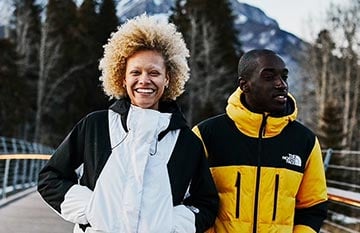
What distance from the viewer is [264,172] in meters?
2.58

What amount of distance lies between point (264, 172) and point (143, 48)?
0.62 metres

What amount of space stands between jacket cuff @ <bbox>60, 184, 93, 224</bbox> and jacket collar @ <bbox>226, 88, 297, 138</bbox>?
2.10 ft

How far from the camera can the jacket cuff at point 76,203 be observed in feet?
7.57

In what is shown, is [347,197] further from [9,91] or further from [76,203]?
[9,91]

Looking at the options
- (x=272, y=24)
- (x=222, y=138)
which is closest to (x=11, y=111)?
(x=222, y=138)

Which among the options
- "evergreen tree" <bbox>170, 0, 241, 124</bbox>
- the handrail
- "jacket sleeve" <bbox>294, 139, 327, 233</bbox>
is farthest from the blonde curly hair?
"evergreen tree" <bbox>170, 0, 241, 124</bbox>

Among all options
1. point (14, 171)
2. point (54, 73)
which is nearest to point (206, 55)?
point (54, 73)

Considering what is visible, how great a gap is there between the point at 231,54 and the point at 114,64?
3857 centimetres

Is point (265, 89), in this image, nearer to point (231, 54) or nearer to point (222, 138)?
point (222, 138)

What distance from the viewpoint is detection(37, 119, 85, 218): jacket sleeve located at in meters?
2.40

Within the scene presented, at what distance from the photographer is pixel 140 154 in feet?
7.43

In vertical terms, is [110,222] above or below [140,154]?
below

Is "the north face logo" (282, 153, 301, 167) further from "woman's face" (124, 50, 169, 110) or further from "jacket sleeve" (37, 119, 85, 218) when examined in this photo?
"jacket sleeve" (37, 119, 85, 218)

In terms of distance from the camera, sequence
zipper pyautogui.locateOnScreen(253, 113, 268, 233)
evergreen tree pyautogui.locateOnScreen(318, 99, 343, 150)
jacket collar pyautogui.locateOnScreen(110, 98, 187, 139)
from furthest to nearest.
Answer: evergreen tree pyautogui.locateOnScreen(318, 99, 343, 150) → zipper pyautogui.locateOnScreen(253, 113, 268, 233) → jacket collar pyautogui.locateOnScreen(110, 98, 187, 139)
